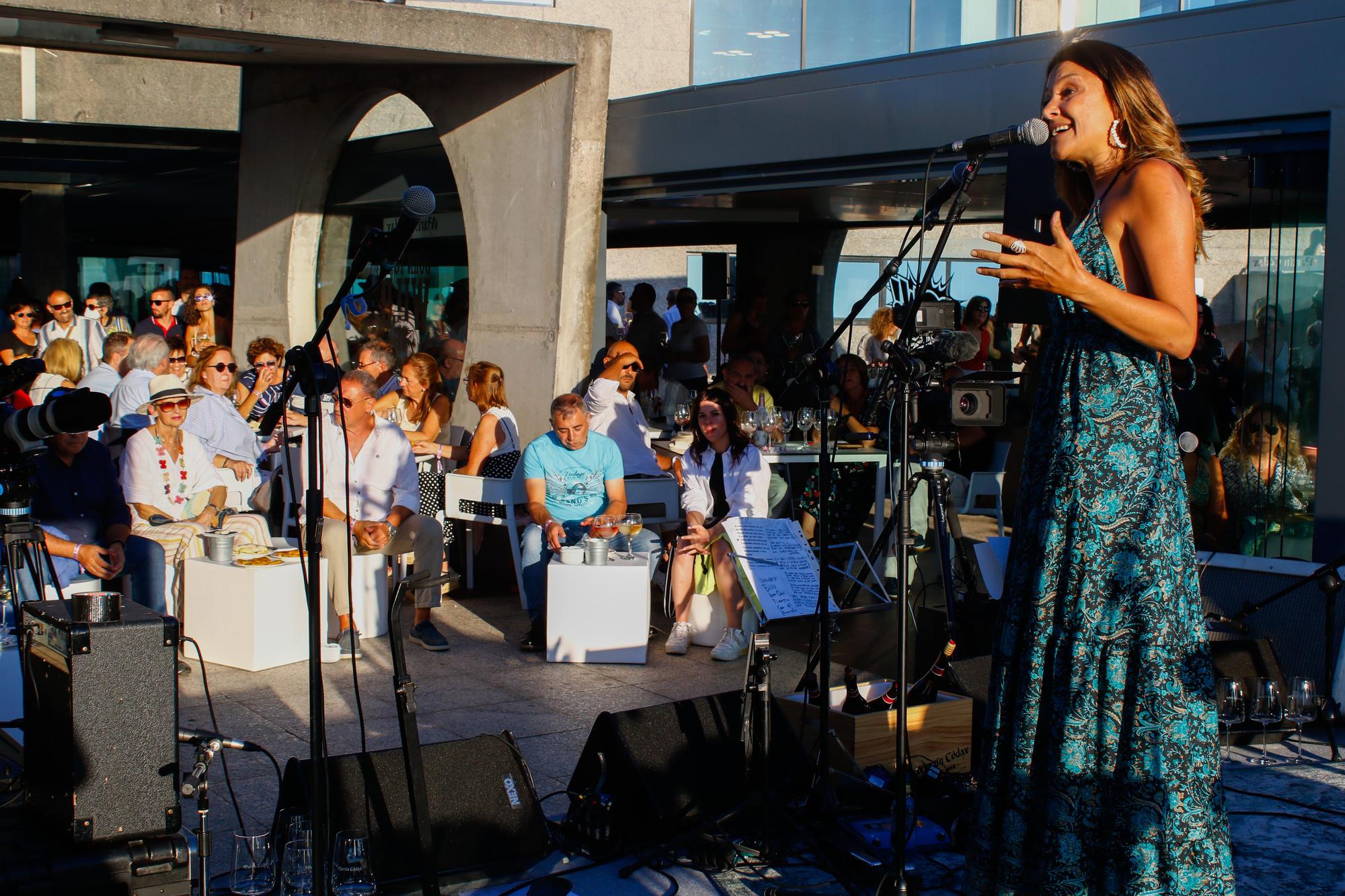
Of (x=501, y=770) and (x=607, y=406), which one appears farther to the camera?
(x=607, y=406)

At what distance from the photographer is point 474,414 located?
939 centimetres

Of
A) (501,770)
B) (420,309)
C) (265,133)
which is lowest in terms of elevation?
(501,770)

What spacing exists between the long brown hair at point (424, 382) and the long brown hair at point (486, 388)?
103 cm

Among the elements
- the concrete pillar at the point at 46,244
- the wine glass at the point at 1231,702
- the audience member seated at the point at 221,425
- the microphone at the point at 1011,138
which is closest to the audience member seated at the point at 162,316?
the audience member seated at the point at 221,425

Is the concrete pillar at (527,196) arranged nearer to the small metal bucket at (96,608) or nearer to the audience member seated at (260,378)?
the audience member seated at (260,378)

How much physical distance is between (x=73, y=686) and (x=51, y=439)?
298cm

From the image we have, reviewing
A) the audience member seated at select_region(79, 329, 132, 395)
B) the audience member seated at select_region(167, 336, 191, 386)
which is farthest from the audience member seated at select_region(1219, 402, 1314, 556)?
the audience member seated at select_region(79, 329, 132, 395)

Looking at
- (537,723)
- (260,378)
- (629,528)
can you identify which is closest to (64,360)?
(260,378)

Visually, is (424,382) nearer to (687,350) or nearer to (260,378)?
(260,378)

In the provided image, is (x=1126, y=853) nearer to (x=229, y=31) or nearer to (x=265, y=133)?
(x=229, y=31)

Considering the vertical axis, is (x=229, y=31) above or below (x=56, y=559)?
above

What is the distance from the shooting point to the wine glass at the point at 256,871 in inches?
129

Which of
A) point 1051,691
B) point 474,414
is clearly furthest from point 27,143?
point 1051,691

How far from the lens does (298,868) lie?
3.15 m
